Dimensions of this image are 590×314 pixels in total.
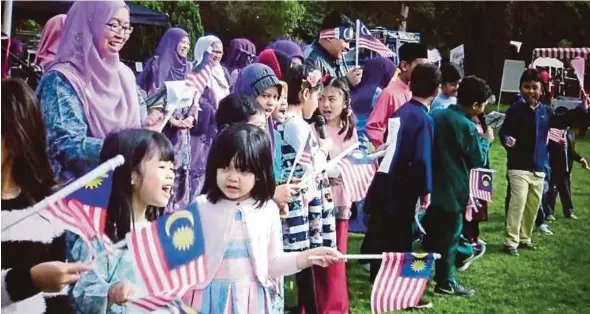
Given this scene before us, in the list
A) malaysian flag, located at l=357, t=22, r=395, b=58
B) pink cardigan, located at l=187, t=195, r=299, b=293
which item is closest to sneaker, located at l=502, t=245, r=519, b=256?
malaysian flag, located at l=357, t=22, r=395, b=58

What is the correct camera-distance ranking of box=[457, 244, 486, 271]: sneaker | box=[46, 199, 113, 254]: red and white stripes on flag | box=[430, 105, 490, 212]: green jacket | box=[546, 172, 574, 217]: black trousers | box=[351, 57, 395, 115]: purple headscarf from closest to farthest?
box=[46, 199, 113, 254]: red and white stripes on flag, box=[430, 105, 490, 212]: green jacket, box=[457, 244, 486, 271]: sneaker, box=[351, 57, 395, 115]: purple headscarf, box=[546, 172, 574, 217]: black trousers

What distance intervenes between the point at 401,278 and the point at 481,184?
2.99 meters

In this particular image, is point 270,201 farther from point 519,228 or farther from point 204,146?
point 519,228

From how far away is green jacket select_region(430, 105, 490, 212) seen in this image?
4.86 m

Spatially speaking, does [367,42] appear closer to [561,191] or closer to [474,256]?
[474,256]

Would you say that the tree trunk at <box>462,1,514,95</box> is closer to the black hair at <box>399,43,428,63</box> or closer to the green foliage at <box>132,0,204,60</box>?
the green foliage at <box>132,0,204,60</box>

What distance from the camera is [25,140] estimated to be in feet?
6.31

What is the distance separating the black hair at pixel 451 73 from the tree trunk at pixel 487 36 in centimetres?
1349

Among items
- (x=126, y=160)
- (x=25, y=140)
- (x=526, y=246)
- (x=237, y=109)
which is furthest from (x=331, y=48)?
(x=25, y=140)

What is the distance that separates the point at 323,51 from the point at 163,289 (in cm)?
315

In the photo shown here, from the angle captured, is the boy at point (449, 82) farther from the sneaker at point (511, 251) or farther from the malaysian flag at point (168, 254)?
the malaysian flag at point (168, 254)

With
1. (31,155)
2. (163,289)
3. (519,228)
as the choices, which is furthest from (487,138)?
(31,155)

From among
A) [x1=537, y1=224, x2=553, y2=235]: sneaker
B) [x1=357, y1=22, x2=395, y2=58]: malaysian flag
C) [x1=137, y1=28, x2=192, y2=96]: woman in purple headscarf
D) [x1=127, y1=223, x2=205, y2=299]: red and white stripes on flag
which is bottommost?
[x1=537, y1=224, x2=553, y2=235]: sneaker

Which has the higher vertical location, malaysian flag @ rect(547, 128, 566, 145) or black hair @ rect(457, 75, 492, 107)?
black hair @ rect(457, 75, 492, 107)
